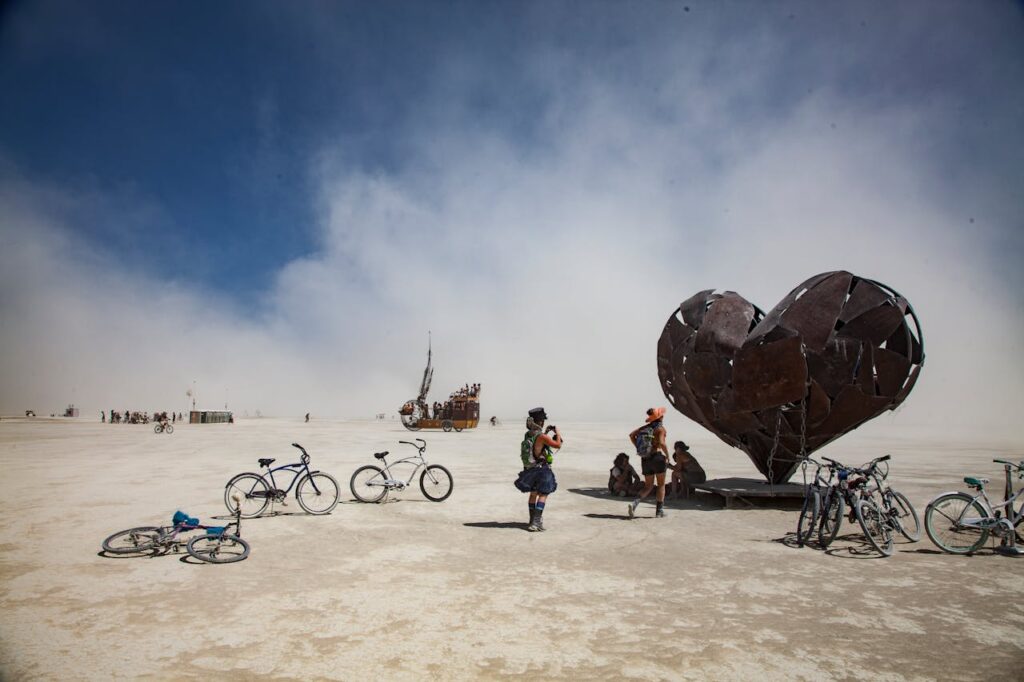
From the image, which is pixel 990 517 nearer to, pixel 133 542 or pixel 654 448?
pixel 654 448

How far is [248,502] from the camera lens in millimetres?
9055

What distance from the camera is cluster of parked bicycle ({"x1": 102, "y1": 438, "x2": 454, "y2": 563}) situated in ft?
21.3

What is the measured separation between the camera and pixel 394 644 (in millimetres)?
4133

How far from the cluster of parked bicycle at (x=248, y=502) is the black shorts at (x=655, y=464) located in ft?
13.2

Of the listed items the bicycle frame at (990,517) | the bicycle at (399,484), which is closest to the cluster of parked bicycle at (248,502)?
the bicycle at (399,484)

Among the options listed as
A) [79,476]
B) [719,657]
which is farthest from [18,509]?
[719,657]

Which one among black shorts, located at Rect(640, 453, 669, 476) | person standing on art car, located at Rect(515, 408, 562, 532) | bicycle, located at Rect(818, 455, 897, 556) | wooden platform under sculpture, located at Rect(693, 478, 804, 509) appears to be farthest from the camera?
wooden platform under sculpture, located at Rect(693, 478, 804, 509)

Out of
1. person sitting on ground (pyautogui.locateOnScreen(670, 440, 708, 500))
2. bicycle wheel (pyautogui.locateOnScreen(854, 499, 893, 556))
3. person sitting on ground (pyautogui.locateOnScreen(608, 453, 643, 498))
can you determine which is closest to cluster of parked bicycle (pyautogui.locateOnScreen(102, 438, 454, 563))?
person sitting on ground (pyautogui.locateOnScreen(608, 453, 643, 498))

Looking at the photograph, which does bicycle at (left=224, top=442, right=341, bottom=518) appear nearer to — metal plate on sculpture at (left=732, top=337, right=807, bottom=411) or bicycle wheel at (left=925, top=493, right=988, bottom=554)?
metal plate on sculpture at (left=732, top=337, right=807, bottom=411)

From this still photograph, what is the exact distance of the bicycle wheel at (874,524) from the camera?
23.2ft

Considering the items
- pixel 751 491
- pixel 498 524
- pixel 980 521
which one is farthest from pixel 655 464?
pixel 980 521

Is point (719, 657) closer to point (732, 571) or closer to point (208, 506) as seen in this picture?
point (732, 571)

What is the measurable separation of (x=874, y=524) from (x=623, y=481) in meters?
5.24

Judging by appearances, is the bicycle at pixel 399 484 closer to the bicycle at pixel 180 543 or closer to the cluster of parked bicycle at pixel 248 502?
the cluster of parked bicycle at pixel 248 502
